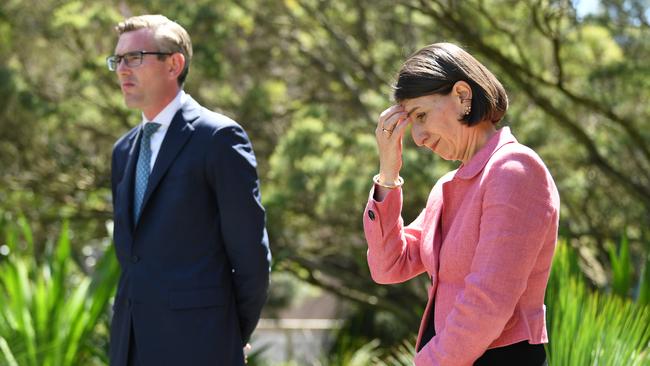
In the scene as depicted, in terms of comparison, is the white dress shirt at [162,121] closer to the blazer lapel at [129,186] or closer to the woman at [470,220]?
the blazer lapel at [129,186]

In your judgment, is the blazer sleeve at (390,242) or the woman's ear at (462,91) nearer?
the woman's ear at (462,91)

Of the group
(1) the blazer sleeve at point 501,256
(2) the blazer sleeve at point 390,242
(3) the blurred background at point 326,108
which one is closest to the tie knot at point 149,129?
(2) the blazer sleeve at point 390,242

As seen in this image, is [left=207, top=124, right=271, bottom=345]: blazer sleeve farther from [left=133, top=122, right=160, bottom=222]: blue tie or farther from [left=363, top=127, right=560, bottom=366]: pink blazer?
[left=363, top=127, right=560, bottom=366]: pink blazer

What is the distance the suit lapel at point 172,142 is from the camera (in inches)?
132

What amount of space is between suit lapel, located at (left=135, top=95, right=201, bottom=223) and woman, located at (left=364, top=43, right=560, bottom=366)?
3.31 feet

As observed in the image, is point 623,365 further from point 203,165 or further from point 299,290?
point 299,290

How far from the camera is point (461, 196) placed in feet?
7.95

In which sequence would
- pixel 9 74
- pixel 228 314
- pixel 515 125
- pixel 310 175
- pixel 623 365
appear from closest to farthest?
pixel 623 365, pixel 228 314, pixel 310 175, pixel 515 125, pixel 9 74

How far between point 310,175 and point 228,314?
390 centimetres

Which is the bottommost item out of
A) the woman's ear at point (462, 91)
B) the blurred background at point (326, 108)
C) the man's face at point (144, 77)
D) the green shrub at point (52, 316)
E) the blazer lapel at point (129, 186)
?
the blurred background at point (326, 108)

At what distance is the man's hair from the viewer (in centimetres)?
352

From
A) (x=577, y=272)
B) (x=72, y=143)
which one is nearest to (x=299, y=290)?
(x=72, y=143)

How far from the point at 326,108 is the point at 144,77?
5597mm

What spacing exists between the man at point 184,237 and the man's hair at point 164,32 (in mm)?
27
